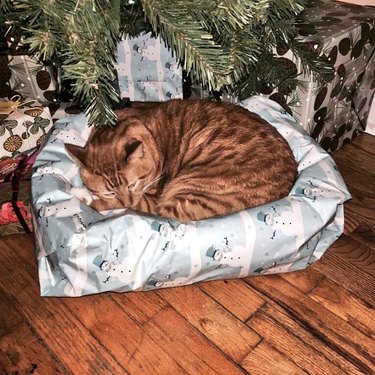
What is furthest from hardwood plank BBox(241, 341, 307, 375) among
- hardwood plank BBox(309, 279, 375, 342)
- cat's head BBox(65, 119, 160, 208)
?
cat's head BBox(65, 119, 160, 208)

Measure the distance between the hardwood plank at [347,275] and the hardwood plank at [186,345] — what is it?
1.56ft

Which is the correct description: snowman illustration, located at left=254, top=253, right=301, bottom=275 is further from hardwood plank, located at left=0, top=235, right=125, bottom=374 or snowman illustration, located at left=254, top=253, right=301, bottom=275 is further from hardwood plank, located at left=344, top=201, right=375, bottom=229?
hardwood plank, located at left=0, top=235, right=125, bottom=374

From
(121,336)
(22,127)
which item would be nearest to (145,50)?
(22,127)

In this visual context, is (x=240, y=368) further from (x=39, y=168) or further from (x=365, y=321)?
(x=39, y=168)

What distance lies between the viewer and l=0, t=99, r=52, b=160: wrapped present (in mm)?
1719

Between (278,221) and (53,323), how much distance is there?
773 millimetres

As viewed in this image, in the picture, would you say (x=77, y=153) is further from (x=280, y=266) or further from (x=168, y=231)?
(x=280, y=266)

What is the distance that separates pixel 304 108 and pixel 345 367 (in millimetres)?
965

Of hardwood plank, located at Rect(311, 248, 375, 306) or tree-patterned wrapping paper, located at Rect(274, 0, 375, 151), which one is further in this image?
tree-patterned wrapping paper, located at Rect(274, 0, 375, 151)

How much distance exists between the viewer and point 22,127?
1747mm

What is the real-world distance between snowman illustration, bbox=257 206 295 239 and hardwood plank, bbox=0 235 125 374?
61 cm

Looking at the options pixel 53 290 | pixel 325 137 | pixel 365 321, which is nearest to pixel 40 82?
pixel 53 290

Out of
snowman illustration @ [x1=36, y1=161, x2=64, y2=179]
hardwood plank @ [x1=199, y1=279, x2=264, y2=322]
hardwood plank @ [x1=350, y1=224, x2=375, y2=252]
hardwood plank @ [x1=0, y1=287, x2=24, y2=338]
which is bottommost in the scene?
hardwood plank @ [x1=0, y1=287, x2=24, y2=338]

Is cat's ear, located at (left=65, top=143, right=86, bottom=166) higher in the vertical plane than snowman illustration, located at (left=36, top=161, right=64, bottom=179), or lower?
higher
